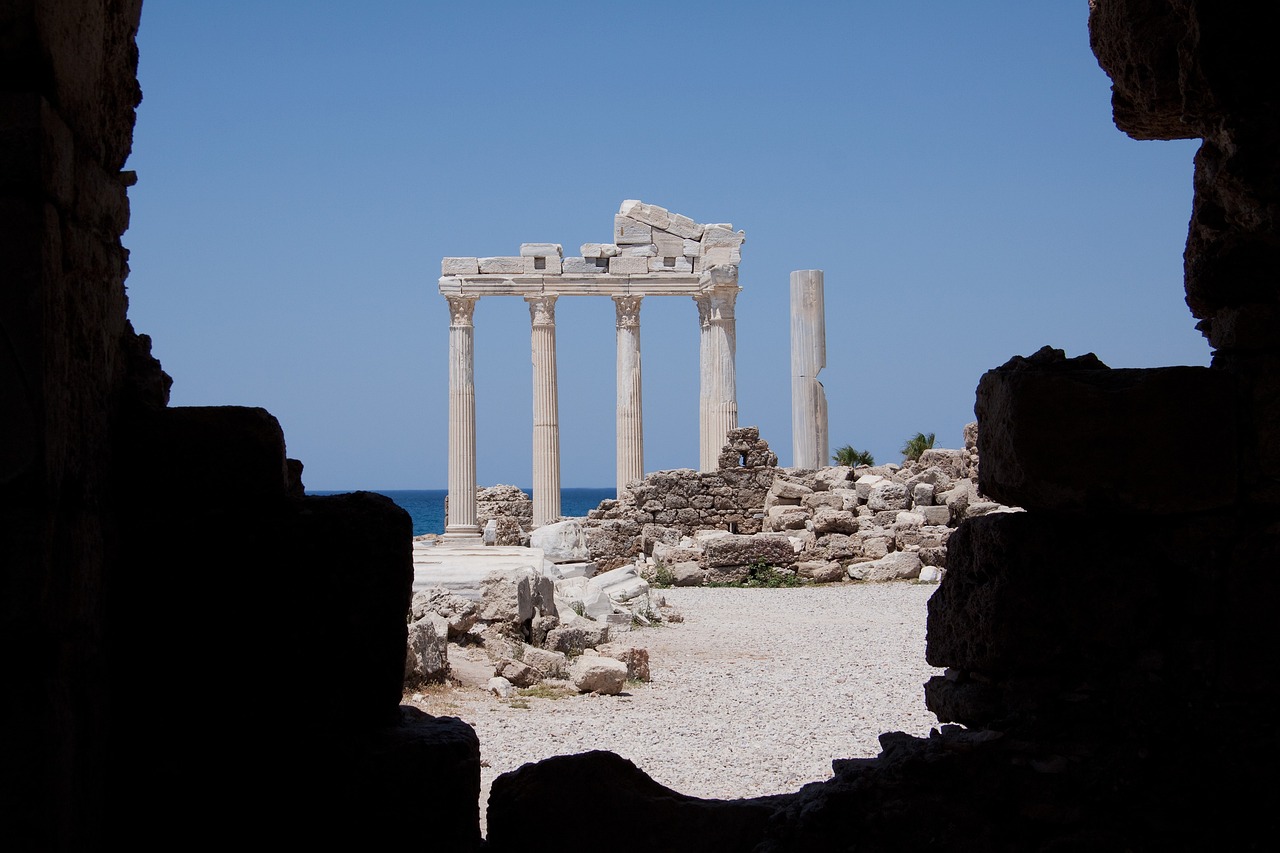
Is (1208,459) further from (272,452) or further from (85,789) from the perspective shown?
(85,789)

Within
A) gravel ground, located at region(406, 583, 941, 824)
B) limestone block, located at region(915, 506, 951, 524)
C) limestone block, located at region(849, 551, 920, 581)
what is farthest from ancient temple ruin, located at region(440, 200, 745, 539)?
gravel ground, located at region(406, 583, 941, 824)

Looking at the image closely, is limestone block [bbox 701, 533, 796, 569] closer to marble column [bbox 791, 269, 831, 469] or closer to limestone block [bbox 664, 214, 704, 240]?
marble column [bbox 791, 269, 831, 469]

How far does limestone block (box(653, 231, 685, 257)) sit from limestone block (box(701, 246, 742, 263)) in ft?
2.22

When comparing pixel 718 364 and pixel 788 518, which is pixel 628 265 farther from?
pixel 788 518

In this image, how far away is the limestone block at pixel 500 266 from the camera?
30469 mm

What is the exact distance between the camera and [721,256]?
30.9m

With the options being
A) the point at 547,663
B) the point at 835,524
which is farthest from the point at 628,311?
the point at 547,663

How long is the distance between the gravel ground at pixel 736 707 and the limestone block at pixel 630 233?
17.2m

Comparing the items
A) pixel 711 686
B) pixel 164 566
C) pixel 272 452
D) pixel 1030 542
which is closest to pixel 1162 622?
pixel 1030 542

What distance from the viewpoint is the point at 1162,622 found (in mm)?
4000

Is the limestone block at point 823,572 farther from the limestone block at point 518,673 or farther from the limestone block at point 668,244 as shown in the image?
the limestone block at point 668,244

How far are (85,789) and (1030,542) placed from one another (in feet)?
10.1

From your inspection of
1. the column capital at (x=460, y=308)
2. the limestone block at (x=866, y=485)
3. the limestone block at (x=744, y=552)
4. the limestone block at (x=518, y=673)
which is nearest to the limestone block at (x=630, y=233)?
the column capital at (x=460, y=308)

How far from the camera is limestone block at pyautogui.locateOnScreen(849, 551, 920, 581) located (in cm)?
1984
